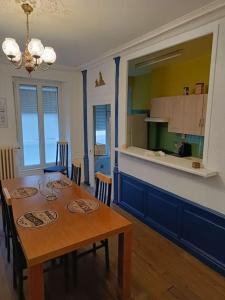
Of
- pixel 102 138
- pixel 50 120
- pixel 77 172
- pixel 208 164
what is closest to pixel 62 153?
pixel 50 120

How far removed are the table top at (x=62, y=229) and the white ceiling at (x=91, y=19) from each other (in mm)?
1923

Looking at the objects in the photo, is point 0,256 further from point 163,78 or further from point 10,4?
point 163,78

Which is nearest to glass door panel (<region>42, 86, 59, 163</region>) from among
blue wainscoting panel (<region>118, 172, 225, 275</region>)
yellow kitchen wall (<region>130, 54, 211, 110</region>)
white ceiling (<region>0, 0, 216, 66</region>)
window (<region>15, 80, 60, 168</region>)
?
window (<region>15, 80, 60, 168</region>)

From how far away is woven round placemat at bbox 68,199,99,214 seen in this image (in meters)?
1.98

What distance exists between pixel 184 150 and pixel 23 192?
2802mm

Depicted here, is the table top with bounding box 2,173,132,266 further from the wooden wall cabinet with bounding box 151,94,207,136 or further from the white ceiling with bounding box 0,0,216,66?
the wooden wall cabinet with bounding box 151,94,207,136

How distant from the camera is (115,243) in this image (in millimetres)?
2688

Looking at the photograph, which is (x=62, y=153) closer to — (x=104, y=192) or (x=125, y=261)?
(x=104, y=192)

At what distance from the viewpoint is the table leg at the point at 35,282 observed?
1387 mm

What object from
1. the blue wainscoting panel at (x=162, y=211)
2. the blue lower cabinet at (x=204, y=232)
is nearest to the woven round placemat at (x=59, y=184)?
the blue wainscoting panel at (x=162, y=211)

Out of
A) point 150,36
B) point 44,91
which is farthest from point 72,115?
point 150,36

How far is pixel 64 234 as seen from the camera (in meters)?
1.60

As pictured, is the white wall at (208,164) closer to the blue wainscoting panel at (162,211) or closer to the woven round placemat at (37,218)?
the blue wainscoting panel at (162,211)

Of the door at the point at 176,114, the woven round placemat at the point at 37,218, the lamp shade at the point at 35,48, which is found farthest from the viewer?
the door at the point at 176,114
